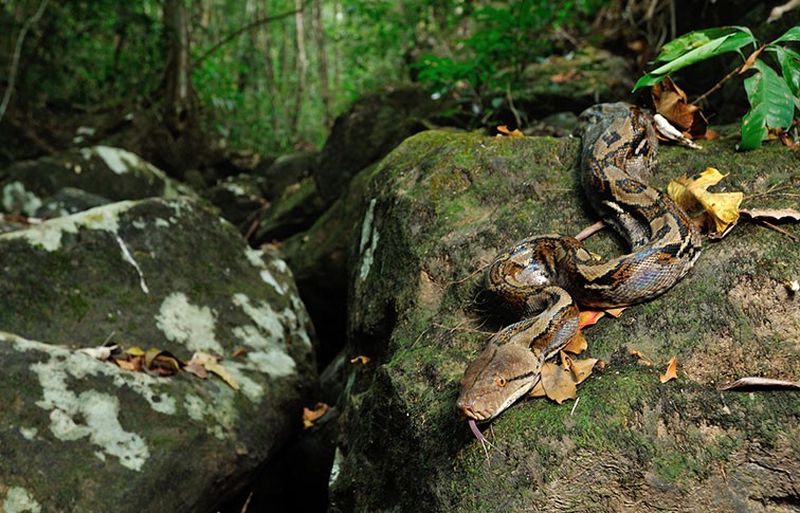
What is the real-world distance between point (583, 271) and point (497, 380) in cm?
111

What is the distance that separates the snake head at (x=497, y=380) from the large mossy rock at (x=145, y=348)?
2.52 m

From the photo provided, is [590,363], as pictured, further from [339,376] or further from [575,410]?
[339,376]

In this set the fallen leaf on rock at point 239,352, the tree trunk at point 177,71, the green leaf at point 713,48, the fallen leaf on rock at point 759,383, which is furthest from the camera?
the tree trunk at point 177,71

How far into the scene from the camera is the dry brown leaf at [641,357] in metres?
3.66

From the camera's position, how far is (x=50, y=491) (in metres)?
4.32

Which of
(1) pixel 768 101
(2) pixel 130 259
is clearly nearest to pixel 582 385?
(1) pixel 768 101

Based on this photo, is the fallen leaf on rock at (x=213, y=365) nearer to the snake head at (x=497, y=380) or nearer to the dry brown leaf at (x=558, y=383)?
the snake head at (x=497, y=380)

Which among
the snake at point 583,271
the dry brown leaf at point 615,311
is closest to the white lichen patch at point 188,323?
the snake at point 583,271

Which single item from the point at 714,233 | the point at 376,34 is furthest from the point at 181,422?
the point at 376,34

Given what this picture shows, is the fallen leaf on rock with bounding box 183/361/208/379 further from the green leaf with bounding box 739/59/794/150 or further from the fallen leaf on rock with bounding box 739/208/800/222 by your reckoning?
the green leaf with bounding box 739/59/794/150

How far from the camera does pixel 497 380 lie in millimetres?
3402

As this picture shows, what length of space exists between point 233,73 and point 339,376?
Result: 1760 cm

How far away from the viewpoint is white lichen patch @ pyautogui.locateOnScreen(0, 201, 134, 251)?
5.91 m

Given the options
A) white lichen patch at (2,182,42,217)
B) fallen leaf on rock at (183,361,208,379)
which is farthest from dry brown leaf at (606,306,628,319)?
white lichen patch at (2,182,42,217)
